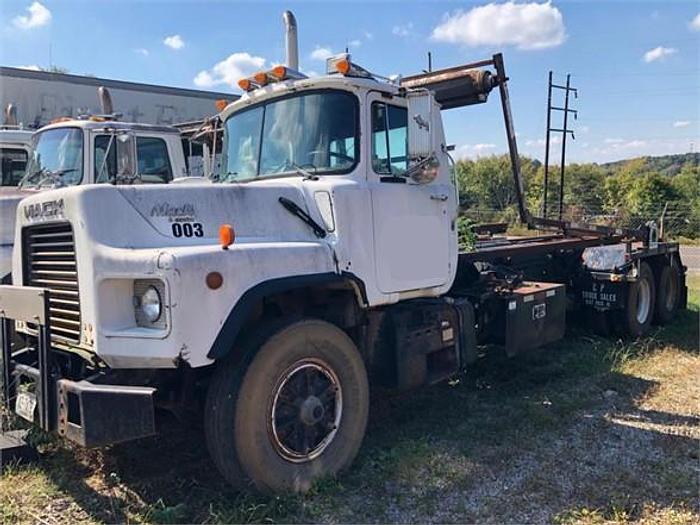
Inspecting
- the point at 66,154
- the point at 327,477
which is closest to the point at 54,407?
the point at 327,477

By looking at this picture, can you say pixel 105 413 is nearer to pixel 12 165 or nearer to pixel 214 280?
pixel 214 280

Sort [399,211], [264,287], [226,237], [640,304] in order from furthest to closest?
[640,304], [399,211], [264,287], [226,237]

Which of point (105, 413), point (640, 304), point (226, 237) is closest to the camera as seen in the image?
point (105, 413)

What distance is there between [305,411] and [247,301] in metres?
0.87

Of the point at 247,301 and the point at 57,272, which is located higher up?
the point at 57,272

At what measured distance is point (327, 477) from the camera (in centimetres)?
427

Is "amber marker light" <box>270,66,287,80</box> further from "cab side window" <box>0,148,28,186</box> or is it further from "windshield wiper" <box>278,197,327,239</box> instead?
"cab side window" <box>0,148,28,186</box>

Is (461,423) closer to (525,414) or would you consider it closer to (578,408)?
(525,414)

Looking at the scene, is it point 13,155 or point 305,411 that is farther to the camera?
point 13,155

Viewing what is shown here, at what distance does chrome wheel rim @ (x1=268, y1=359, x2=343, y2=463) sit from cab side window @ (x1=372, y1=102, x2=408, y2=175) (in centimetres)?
159

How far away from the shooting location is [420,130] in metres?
4.77

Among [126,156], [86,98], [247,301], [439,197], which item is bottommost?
[247,301]

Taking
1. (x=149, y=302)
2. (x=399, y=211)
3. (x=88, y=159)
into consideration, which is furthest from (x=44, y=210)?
(x=88, y=159)

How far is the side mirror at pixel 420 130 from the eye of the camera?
15.5 feet
